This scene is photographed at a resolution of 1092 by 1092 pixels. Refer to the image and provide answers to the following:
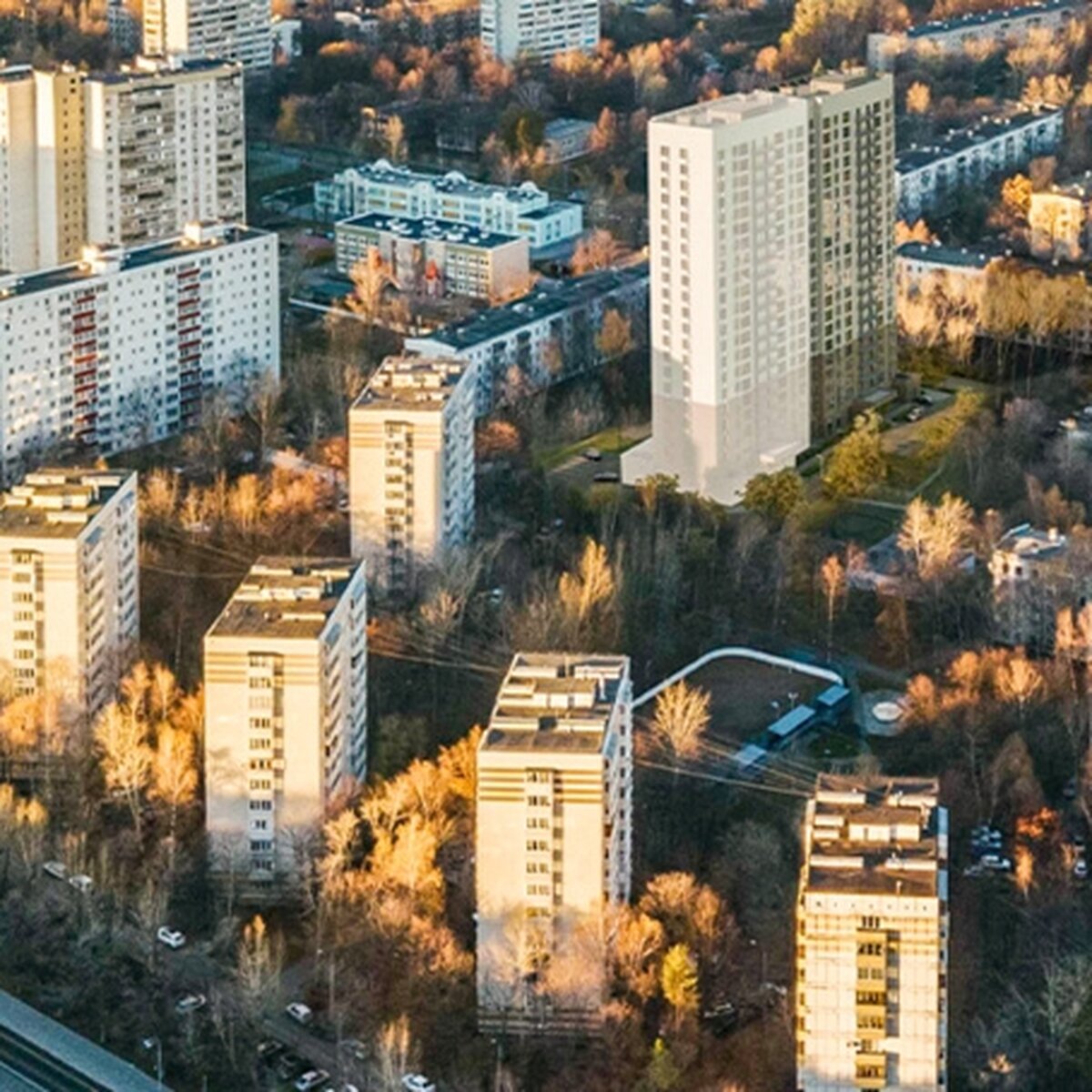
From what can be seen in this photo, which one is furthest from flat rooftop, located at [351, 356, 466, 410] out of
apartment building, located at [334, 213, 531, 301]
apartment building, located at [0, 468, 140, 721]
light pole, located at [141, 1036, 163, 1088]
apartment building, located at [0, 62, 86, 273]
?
apartment building, located at [0, 62, 86, 273]

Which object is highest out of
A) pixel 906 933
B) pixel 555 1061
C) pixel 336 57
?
pixel 336 57

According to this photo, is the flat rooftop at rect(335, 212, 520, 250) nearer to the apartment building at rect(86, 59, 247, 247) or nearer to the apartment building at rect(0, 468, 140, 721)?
the apartment building at rect(86, 59, 247, 247)

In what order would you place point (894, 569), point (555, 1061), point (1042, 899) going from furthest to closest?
point (894, 569) → point (1042, 899) → point (555, 1061)

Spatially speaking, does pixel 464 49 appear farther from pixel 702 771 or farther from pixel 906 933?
pixel 906 933

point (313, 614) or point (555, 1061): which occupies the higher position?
point (313, 614)

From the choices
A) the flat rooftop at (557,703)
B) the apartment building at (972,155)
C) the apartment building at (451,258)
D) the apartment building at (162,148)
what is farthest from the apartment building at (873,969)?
the apartment building at (972,155)

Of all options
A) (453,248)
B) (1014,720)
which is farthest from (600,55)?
(1014,720)

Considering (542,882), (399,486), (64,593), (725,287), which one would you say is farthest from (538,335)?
(542,882)

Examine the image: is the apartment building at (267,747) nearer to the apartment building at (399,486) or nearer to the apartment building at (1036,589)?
the apartment building at (399,486)
